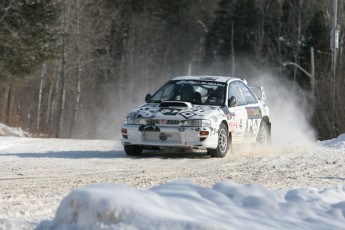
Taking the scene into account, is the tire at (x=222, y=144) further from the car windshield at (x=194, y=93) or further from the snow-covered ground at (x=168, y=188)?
the car windshield at (x=194, y=93)

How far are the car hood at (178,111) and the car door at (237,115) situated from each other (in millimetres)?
320

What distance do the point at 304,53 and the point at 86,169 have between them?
174 ft

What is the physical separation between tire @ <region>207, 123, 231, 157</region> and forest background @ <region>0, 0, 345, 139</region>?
24668 mm

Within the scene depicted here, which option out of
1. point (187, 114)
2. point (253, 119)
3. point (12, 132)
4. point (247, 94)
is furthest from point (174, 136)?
point (12, 132)

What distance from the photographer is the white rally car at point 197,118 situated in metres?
13.4

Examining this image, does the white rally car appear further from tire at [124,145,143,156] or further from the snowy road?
the snowy road

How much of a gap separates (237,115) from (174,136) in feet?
5.87

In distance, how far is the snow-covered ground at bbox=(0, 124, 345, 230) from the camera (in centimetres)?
561

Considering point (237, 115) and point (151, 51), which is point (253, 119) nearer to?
point (237, 115)

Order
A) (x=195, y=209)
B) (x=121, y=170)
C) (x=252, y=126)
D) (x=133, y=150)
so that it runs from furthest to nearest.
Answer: (x=252, y=126) → (x=133, y=150) → (x=121, y=170) → (x=195, y=209)

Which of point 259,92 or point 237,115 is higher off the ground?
point 259,92

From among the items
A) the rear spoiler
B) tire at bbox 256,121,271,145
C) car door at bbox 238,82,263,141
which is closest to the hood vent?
car door at bbox 238,82,263,141

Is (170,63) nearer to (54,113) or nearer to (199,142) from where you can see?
(54,113)

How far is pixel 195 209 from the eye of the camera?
6.01 metres
